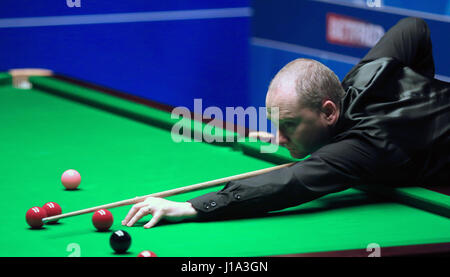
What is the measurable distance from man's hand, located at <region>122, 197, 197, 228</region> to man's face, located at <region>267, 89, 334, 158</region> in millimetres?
467

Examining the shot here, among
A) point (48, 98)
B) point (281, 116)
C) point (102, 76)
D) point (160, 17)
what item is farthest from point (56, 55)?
point (281, 116)

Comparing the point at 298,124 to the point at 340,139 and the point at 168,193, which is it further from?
the point at 168,193

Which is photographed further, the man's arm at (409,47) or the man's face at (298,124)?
the man's arm at (409,47)

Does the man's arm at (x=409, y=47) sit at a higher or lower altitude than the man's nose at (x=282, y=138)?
higher

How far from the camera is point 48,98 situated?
455cm

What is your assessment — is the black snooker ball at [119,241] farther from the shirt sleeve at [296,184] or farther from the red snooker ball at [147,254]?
the shirt sleeve at [296,184]

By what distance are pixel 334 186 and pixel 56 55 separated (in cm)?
456

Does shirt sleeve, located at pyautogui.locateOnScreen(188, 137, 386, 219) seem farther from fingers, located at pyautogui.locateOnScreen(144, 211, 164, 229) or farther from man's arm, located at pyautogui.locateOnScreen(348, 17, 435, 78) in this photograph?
man's arm, located at pyautogui.locateOnScreen(348, 17, 435, 78)

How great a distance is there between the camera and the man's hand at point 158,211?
2.30 m

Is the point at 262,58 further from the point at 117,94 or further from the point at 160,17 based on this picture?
the point at 117,94

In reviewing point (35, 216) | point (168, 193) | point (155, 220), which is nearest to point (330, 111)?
point (168, 193)

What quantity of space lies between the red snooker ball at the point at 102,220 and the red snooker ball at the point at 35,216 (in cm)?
16

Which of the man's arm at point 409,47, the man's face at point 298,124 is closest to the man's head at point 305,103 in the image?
the man's face at point 298,124
